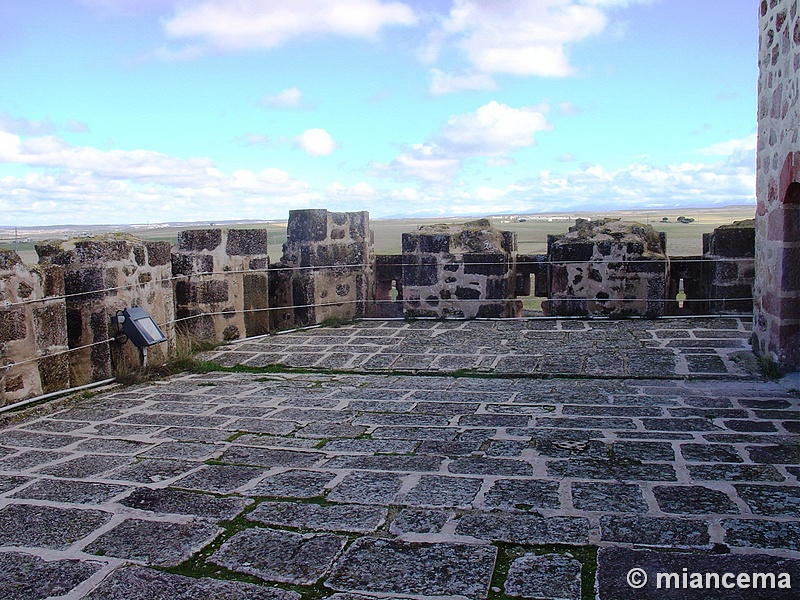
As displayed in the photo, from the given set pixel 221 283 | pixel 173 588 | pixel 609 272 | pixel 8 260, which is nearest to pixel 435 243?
pixel 609 272

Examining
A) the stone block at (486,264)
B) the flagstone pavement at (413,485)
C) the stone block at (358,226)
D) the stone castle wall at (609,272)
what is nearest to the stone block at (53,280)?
the flagstone pavement at (413,485)

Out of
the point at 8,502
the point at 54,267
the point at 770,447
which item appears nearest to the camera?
the point at 8,502

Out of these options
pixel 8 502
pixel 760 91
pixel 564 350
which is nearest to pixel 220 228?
pixel 564 350

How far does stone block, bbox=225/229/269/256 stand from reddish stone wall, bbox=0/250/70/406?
262 cm

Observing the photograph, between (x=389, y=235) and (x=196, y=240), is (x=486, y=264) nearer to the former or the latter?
(x=196, y=240)

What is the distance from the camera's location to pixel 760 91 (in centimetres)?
710

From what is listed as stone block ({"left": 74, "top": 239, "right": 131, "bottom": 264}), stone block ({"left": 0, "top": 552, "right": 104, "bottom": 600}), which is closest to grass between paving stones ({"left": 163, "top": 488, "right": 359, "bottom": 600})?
stone block ({"left": 0, "top": 552, "right": 104, "bottom": 600})

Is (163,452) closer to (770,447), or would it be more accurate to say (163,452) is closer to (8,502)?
(8,502)

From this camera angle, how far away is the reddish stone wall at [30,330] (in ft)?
18.5

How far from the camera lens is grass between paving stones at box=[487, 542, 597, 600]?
264 cm

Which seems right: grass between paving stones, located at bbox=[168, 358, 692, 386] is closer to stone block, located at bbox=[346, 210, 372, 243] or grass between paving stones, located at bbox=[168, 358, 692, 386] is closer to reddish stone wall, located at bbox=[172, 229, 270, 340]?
reddish stone wall, located at bbox=[172, 229, 270, 340]

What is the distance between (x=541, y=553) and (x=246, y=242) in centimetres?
660

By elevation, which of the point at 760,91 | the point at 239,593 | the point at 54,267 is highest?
the point at 760,91

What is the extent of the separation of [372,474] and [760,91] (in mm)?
5569
